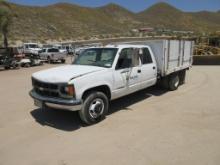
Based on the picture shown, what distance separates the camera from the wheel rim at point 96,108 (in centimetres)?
534

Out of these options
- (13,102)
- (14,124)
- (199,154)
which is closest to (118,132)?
(199,154)

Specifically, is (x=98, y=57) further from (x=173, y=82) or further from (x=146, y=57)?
(x=173, y=82)

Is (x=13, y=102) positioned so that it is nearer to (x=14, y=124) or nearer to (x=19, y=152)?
(x=14, y=124)

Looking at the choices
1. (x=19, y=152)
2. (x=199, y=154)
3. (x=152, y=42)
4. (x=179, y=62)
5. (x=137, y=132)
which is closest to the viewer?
(x=199, y=154)

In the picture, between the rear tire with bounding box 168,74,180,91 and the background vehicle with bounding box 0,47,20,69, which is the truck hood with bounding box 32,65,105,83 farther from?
the background vehicle with bounding box 0,47,20,69

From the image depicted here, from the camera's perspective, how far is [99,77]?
209 inches

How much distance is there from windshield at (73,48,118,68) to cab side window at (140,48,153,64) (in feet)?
3.67

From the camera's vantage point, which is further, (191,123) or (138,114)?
(138,114)

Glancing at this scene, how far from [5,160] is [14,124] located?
1732 millimetres

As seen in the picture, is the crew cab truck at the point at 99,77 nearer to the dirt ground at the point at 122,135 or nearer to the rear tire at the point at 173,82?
the dirt ground at the point at 122,135

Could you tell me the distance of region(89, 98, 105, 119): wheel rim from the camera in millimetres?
5336

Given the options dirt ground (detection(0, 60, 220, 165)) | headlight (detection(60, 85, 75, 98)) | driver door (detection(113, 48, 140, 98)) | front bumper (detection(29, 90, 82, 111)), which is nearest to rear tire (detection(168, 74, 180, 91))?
dirt ground (detection(0, 60, 220, 165))

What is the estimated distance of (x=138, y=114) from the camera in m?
6.02

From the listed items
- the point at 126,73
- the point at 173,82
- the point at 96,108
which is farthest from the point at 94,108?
the point at 173,82
